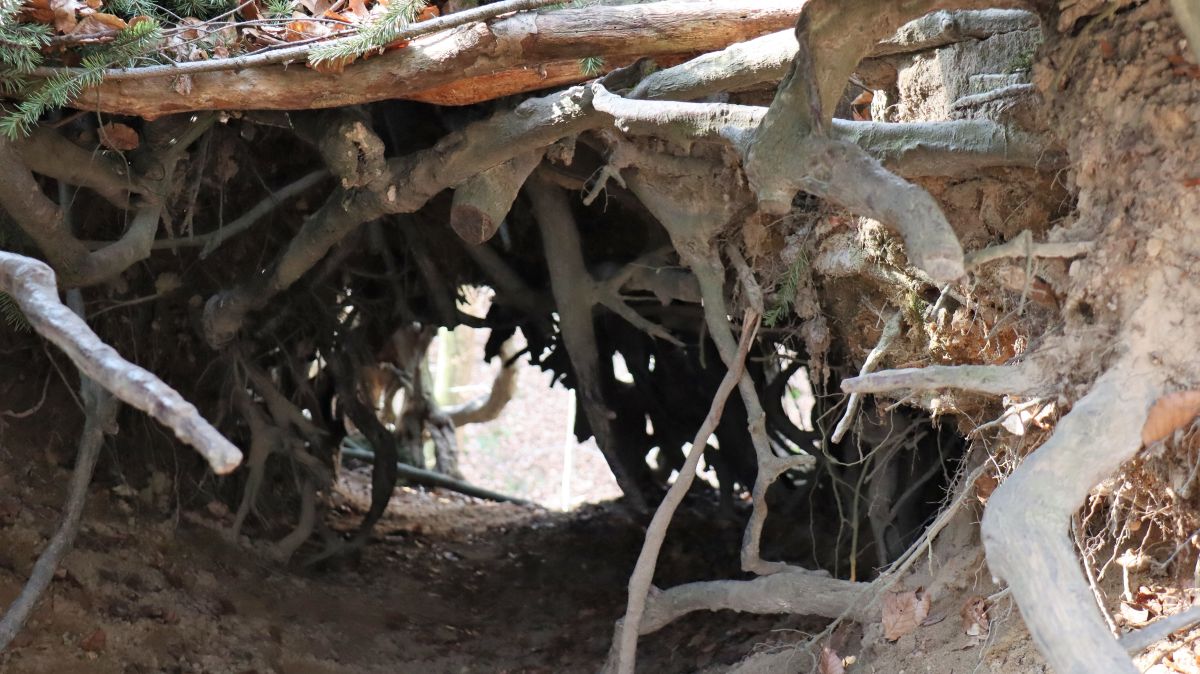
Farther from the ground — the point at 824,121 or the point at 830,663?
the point at 824,121

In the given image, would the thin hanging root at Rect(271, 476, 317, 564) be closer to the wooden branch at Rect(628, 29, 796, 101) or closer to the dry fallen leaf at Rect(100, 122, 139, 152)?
the dry fallen leaf at Rect(100, 122, 139, 152)

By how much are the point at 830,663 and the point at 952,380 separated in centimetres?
144

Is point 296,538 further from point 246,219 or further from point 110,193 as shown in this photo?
point 110,193

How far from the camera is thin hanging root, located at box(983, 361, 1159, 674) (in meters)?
1.71

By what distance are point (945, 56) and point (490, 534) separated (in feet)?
15.3

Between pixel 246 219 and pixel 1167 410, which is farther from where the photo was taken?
pixel 246 219

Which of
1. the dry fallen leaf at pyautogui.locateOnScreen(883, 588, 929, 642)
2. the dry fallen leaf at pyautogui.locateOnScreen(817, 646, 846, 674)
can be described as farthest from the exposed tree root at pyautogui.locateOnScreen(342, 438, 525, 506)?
the dry fallen leaf at pyautogui.locateOnScreen(883, 588, 929, 642)

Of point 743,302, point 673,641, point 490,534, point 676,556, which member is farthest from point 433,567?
point 743,302

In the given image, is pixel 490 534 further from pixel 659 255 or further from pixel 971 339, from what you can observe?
pixel 971 339

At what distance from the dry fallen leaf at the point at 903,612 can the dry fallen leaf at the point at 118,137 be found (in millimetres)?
2736

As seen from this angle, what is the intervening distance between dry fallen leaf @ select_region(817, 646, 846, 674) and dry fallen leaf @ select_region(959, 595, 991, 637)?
439 mm

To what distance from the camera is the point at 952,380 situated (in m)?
2.16

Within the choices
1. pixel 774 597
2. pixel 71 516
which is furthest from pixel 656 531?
pixel 71 516

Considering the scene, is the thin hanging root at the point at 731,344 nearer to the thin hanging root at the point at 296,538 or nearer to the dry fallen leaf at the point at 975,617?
the dry fallen leaf at the point at 975,617
